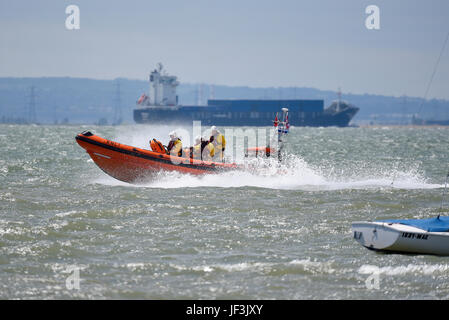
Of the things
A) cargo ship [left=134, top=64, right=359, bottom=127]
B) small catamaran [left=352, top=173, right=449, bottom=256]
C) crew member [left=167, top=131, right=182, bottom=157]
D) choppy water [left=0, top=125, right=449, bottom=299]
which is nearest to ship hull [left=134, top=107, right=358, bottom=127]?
cargo ship [left=134, top=64, right=359, bottom=127]

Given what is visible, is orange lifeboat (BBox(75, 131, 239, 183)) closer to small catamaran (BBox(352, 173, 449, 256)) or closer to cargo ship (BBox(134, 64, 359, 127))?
small catamaran (BBox(352, 173, 449, 256))

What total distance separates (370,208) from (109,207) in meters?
5.51

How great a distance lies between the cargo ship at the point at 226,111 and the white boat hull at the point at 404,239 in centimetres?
13501

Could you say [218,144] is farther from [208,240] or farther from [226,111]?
[226,111]

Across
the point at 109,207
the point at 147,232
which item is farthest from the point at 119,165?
the point at 147,232

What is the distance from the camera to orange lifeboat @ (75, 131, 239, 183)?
18.4m

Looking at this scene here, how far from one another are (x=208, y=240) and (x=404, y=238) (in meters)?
3.05

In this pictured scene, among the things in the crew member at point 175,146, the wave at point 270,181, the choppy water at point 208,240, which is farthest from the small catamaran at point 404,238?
the crew member at point 175,146

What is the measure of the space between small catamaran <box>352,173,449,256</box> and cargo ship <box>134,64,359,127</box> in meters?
135

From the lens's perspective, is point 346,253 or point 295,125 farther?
point 295,125

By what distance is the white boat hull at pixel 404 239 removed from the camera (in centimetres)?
1022

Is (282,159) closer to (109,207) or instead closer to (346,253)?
(109,207)

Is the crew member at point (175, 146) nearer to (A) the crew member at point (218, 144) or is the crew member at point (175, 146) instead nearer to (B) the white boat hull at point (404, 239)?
(A) the crew member at point (218, 144)
